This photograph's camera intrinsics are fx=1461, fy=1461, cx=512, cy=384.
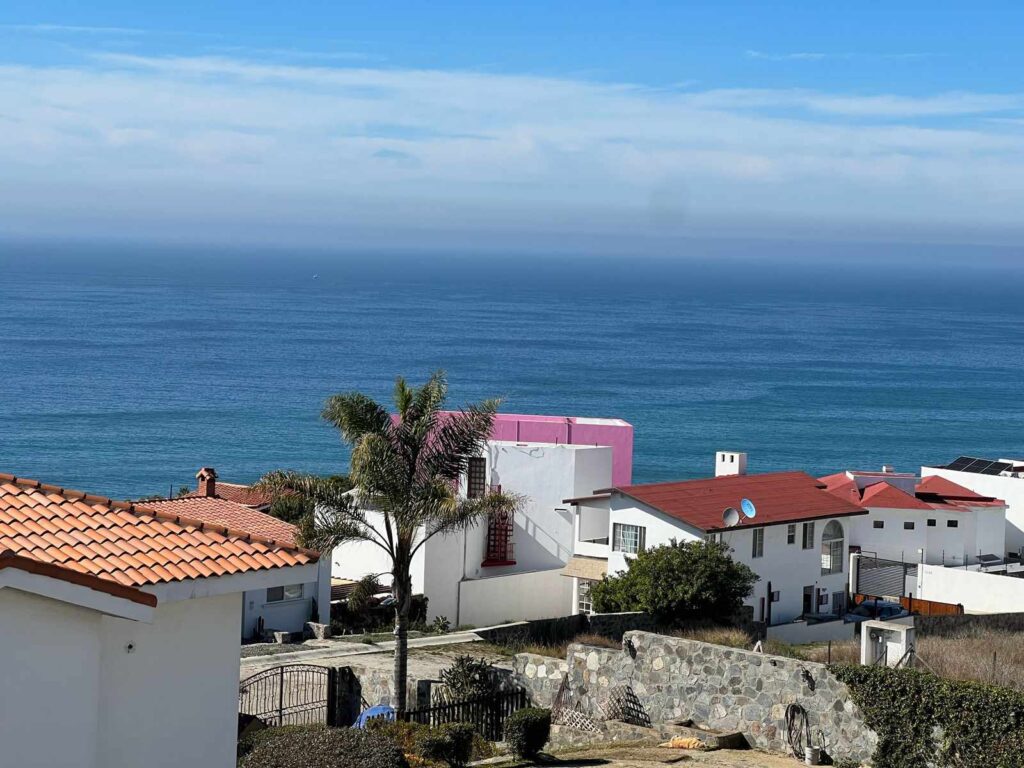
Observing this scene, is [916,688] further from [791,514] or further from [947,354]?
[947,354]

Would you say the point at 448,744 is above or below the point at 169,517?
below

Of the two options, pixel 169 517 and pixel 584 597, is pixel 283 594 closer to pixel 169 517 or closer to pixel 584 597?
pixel 584 597

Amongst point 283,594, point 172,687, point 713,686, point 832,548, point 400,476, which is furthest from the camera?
point 832,548

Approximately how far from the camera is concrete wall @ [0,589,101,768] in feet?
29.5

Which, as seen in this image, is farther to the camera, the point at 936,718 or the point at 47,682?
the point at 936,718

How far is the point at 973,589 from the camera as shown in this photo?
44.9 meters

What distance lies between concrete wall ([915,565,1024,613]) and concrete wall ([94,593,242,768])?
3678 cm

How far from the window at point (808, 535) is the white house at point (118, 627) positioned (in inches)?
1291

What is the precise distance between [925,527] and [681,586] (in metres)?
21.6

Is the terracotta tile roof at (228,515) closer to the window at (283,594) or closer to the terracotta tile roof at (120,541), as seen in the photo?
the window at (283,594)

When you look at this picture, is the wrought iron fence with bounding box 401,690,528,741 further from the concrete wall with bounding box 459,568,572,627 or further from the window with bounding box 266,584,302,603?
the concrete wall with bounding box 459,568,572,627

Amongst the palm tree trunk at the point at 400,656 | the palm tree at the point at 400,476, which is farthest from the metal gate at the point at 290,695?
the palm tree at the point at 400,476

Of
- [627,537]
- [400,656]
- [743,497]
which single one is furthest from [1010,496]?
[400,656]

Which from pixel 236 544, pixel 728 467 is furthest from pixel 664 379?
pixel 236 544
